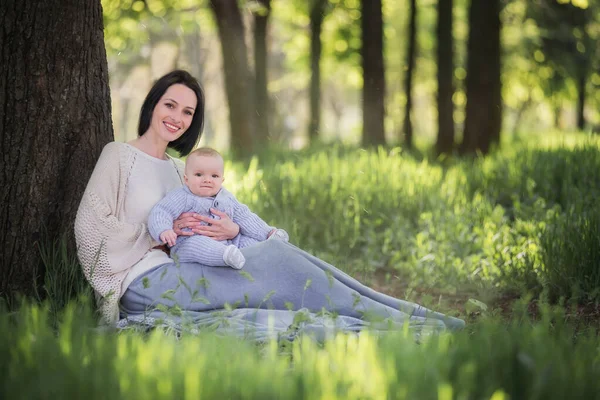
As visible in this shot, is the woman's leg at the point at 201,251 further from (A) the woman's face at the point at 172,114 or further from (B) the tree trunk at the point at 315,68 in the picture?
(B) the tree trunk at the point at 315,68

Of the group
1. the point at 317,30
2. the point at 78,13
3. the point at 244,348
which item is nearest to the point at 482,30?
the point at 317,30

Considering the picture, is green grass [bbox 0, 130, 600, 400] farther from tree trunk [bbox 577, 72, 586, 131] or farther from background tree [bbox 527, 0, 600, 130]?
tree trunk [bbox 577, 72, 586, 131]

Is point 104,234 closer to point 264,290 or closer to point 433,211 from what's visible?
point 264,290

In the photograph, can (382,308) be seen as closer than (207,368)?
No

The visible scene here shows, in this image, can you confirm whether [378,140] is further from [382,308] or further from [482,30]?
[382,308]

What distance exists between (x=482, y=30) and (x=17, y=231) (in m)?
9.21

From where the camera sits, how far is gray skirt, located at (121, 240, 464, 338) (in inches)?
157

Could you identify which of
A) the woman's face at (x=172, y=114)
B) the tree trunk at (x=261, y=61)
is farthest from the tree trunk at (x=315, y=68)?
the woman's face at (x=172, y=114)

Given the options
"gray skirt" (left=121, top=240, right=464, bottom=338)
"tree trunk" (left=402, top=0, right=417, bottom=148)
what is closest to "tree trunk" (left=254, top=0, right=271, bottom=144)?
"tree trunk" (left=402, top=0, right=417, bottom=148)

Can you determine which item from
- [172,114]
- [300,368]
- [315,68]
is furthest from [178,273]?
[315,68]

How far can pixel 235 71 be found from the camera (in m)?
11.4

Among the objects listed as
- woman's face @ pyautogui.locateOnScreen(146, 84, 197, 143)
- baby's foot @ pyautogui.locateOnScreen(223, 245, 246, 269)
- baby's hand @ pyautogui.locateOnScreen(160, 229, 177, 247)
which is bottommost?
baby's foot @ pyautogui.locateOnScreen(223, 245, 246, 269)

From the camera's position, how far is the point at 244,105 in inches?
457

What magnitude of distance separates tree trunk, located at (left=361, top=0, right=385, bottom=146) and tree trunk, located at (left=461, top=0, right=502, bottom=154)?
1.62 metres
